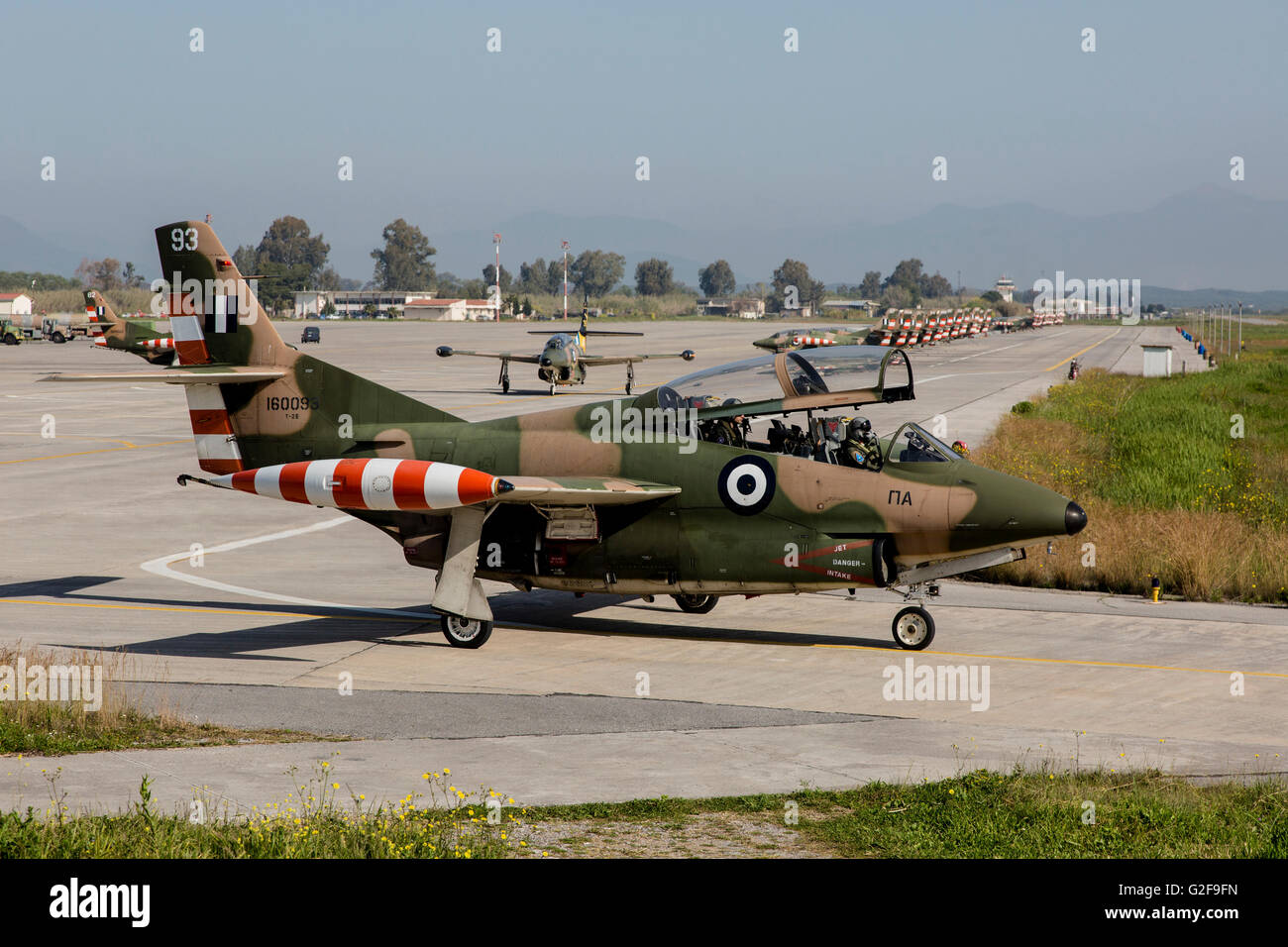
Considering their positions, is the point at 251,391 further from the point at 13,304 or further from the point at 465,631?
the point at 13,304

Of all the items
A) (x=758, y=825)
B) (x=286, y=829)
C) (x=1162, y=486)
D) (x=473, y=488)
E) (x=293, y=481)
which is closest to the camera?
(x=286, y=829)

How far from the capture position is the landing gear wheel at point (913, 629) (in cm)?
1511

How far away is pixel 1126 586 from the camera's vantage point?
19.1 m

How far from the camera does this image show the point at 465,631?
51.0 feet

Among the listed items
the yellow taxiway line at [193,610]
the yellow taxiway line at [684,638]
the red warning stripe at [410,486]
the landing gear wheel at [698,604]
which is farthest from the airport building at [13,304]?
the red warning stripe at [410,486]

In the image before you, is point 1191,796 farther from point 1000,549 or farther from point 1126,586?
point 1126,586

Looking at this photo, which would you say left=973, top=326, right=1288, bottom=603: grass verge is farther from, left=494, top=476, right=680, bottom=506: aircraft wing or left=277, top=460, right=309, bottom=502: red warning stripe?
left=277, top=460, right=309, bottom=502: red warning stripe

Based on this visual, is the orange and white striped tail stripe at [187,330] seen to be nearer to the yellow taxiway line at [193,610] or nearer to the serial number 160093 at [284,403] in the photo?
the serial number 160093 at [284,403]

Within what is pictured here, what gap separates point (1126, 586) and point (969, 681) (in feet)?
21.2

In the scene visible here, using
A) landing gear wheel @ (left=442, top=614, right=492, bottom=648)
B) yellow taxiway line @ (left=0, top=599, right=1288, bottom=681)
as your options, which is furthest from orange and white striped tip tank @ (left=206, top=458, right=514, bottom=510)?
yellow taxiway line @ (left=0, top=599, right=1288, bottom=681)

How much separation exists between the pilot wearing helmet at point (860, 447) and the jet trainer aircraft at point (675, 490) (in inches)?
1.5

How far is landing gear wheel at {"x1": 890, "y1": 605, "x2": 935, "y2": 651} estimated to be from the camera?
15.1 metres

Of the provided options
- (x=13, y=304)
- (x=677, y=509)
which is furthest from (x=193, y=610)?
(x=13, y=304)

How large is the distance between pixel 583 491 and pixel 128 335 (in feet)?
246
